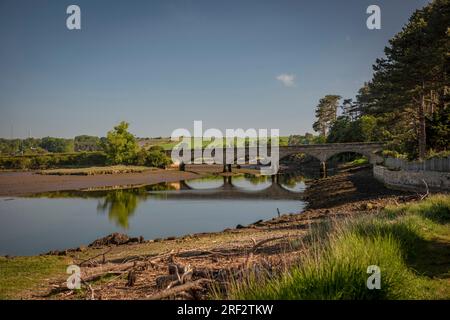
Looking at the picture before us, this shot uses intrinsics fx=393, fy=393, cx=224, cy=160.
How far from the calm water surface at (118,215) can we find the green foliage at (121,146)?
181 ft

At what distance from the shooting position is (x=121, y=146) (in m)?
107

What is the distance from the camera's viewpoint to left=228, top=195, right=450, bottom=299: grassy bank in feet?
21.0

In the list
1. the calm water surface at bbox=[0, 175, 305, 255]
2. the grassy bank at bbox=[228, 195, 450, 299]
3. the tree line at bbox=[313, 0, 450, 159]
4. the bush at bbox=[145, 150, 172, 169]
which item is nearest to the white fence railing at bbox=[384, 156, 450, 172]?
the tree line at bbox=[313, 0, 450, 159]

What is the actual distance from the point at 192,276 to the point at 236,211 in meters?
28.5

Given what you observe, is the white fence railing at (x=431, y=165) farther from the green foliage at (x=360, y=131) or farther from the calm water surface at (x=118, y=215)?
the green foliage at (x=360, y=131)

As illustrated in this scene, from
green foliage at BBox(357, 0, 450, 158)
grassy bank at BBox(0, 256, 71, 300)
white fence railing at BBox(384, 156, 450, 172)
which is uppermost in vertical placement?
green foliage at BBox(357, 0, 450, 158)

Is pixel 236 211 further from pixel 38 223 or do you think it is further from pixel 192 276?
pixel 192 276

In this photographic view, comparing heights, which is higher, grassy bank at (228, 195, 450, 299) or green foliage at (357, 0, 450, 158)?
green foliage at (357, 0, 450, 158)

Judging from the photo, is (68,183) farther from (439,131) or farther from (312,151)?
(439,131)

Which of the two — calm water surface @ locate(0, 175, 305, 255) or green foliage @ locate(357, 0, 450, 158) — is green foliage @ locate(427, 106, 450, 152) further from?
calm water surface @ locate(0, 175, 305, 255)

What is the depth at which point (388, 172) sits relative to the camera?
1614 inches

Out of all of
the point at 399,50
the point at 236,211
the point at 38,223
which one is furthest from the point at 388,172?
the point at 38,223

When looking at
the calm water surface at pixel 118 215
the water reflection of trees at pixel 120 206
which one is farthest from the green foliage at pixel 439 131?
the water reflection of trees at pixel 120 206

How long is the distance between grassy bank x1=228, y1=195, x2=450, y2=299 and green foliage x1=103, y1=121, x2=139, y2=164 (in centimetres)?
10095
